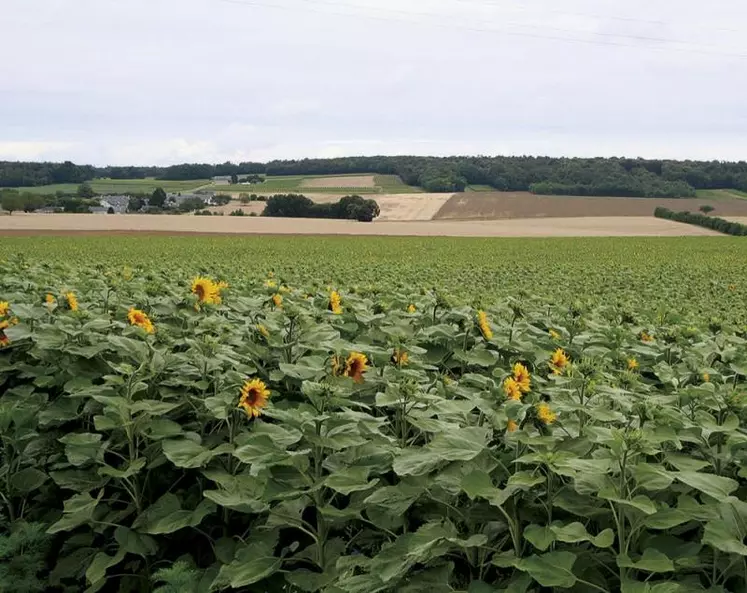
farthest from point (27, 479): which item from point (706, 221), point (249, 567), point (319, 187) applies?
point (319, 187)

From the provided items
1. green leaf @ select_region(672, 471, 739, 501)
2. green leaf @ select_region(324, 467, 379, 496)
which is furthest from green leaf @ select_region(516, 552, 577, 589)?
green leaf @ select_region(324, 467, 379, 496)

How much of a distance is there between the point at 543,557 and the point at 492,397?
88cm

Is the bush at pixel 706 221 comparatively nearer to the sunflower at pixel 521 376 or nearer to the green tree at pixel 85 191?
the green tree at pixel 85 191

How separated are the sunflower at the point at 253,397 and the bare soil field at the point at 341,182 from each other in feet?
296

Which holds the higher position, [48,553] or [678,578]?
[678,578]

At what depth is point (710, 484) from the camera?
87.4 inches

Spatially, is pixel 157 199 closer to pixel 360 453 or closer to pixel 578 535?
pixel 360 453

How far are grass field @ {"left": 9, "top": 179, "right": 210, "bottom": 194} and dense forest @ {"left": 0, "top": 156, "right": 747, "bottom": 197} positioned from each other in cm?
166

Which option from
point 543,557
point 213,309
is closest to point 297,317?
point 213,309

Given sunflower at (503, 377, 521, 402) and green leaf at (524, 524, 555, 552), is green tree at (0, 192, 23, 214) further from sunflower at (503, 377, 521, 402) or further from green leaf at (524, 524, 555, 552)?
green leaf at (524, 524, 555, 552)

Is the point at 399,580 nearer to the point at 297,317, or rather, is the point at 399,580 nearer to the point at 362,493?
the point at 362,493

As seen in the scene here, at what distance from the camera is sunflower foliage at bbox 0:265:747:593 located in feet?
7.41

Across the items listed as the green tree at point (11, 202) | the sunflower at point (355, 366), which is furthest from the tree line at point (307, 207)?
the sunflower at point (355, 366)

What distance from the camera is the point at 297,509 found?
2861 millimetres
